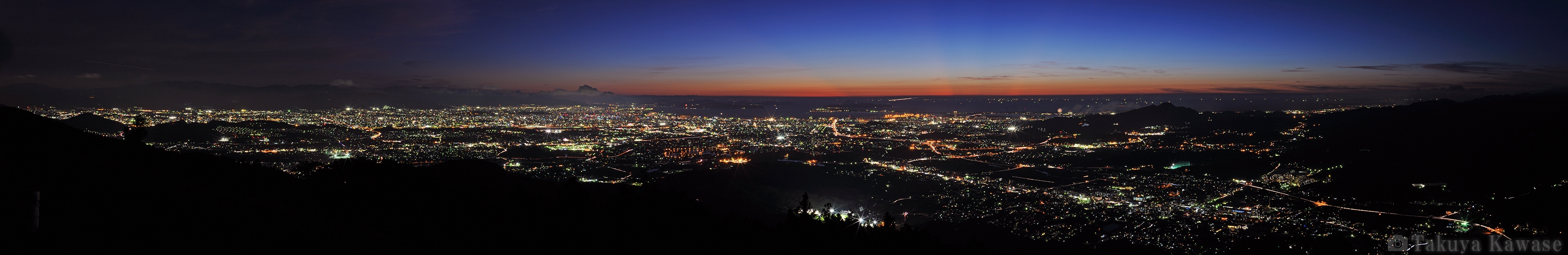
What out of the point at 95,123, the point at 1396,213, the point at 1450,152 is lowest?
the point at 1396,213

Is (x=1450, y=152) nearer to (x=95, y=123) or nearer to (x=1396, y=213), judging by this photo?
(x=1396, y=213)

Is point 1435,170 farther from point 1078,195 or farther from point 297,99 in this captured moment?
point 297,99

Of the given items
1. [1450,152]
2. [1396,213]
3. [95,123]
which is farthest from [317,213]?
[95,123]

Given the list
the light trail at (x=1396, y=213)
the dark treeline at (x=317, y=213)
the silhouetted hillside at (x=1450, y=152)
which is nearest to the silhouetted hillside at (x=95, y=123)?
the dark treeline at (x=317, y=213)

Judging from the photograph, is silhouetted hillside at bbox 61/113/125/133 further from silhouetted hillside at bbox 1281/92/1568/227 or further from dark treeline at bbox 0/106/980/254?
silhouetted hillside at bbox 1281/92/1568/227

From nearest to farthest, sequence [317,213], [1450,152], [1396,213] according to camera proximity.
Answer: [317,213]
[1396,213]
[1450,152]

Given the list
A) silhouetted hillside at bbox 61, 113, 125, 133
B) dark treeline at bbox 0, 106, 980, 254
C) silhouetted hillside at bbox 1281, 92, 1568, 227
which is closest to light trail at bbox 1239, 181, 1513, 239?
silhouetted hillside at bbox 1281, 92, 1568, 227

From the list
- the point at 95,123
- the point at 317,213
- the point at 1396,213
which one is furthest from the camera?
the point at 95,123

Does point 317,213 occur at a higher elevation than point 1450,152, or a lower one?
higher

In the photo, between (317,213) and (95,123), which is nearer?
(317,213)
